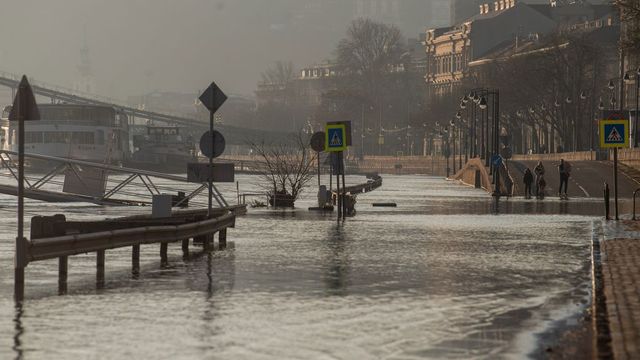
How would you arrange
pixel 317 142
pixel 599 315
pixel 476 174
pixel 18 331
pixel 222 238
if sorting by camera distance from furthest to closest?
1. pixel 476 174
2. pixel 317 142
3. pixel 222 238
4. pixel 599 315
5. pixel 18 331

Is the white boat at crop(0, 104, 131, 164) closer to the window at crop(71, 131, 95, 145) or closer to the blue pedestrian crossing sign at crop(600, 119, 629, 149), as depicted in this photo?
the window at crop(71, 131, 95, 145)

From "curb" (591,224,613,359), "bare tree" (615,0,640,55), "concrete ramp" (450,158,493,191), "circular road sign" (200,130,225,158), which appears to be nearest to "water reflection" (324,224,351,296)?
"circular road sign" (200,130,225,158)

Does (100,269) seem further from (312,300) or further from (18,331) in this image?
(18,331)

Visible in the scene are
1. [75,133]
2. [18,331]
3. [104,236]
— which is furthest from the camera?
[75,133]

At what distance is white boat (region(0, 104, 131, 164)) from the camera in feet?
535

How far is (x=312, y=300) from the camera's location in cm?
1931

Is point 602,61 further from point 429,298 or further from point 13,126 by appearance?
point 429,298

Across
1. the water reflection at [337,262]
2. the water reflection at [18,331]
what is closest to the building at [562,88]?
the water reflection at [337,262]

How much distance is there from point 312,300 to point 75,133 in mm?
147630

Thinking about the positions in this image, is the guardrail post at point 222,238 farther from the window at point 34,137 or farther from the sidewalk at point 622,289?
the window at point 34,137

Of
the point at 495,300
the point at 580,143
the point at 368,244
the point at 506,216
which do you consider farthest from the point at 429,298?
the point at 580,143

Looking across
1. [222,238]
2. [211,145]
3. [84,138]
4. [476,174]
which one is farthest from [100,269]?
[84,138]

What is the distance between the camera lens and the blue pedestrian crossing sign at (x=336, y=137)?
45.5m

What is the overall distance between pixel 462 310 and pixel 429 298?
1.57 metres
